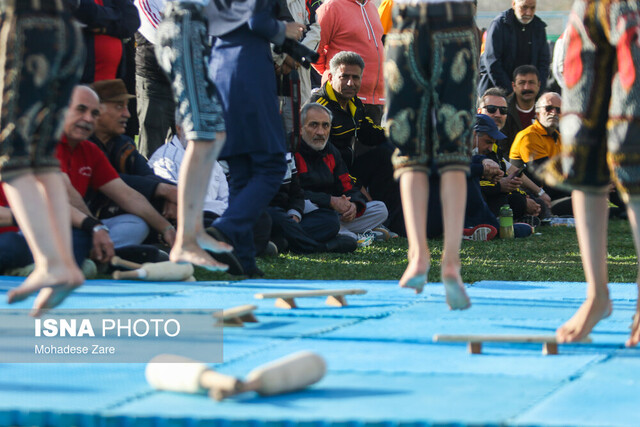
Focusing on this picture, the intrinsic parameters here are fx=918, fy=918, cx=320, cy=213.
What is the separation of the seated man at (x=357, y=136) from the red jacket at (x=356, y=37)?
2.45 ft

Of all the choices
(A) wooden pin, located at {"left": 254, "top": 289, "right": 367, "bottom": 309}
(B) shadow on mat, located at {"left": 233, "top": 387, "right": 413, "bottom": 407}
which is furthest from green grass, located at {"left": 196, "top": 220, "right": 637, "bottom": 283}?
(B) shadow on mat, located at {"left": 233, "top": 387, "right": 413, "bottom": 407}

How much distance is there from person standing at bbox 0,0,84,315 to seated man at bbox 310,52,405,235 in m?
5.38

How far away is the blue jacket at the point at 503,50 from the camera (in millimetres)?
10961

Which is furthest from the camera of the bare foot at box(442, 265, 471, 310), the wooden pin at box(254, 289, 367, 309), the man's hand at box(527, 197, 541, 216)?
the man's hand at box(527, 197, 541, 216)

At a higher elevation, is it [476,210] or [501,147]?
[501,147]

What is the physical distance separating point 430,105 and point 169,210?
9.97ft

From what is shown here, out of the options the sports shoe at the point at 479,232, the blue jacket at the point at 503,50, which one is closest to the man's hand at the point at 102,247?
the sports shoe at the point at 479,232

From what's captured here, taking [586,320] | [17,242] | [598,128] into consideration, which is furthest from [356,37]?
[586,320]

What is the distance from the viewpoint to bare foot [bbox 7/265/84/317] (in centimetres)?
320

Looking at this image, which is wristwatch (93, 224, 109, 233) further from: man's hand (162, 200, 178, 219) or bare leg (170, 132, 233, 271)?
bare leg (170, 132, 233, 271)

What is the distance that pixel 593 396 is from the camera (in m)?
2.63

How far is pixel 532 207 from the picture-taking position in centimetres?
970

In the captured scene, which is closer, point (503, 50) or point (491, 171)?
point (491, 171)

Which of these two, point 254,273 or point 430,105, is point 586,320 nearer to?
point 430,105
